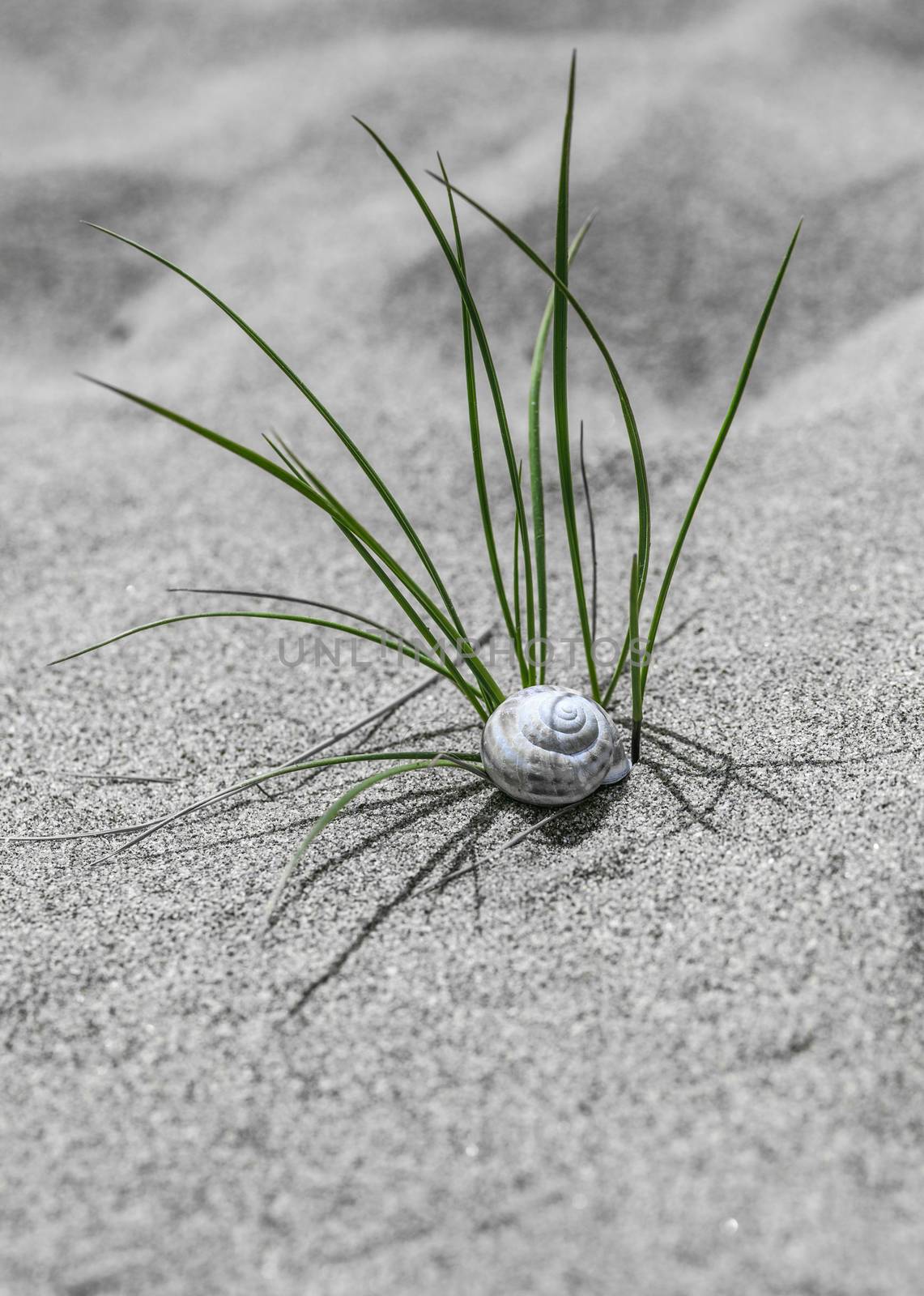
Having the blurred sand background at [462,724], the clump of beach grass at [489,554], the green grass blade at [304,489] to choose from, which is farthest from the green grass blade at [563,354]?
the blurred sand background at [462,724]

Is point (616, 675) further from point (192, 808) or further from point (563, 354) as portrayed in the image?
point (192, 808)

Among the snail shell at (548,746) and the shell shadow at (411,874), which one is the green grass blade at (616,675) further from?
the shell shadow at (411,874)

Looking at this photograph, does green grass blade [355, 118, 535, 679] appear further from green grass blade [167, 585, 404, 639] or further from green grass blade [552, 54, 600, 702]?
green grass blade [167, 585, 404, 639]

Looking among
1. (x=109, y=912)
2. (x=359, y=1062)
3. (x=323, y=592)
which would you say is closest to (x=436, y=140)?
(x=323, y=592)

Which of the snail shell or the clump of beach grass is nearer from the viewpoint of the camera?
the clump of beach grass

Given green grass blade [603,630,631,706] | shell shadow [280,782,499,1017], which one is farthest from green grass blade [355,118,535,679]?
shell shadow [280,782,499,1017]

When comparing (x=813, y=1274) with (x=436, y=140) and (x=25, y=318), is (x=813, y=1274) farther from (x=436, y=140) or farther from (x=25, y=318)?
(x=436, y=140)
